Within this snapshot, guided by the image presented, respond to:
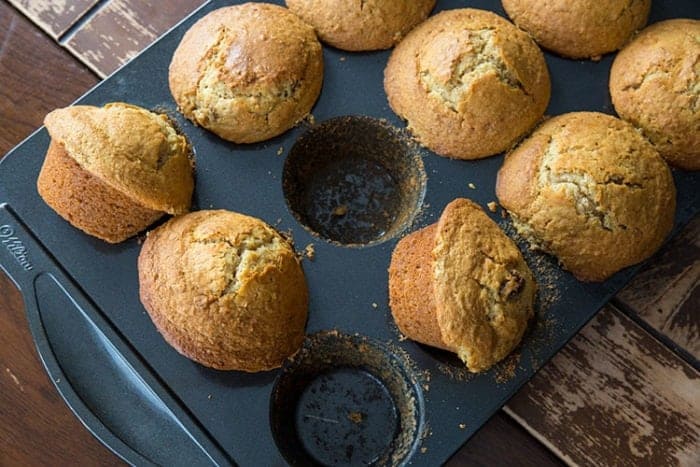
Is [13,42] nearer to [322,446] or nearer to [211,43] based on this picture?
[211,43]

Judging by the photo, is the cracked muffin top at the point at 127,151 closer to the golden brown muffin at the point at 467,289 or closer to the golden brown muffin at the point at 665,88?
the golden brown muffin at the point at 467,289

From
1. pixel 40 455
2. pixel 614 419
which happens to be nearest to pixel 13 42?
pixel 40 455

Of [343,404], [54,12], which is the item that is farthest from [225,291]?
[54,12]

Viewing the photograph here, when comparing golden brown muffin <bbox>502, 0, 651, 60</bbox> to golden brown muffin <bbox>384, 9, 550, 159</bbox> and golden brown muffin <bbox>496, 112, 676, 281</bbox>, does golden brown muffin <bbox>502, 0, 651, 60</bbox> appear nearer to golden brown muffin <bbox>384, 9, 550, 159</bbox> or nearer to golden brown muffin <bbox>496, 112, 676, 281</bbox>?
golden brown muffin <bbox>384, 9, 550, 159</bbox>

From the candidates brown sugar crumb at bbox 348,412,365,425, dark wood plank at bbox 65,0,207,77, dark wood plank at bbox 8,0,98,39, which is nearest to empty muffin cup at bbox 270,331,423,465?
brown sugar crumb at bbox 348,412,365,425

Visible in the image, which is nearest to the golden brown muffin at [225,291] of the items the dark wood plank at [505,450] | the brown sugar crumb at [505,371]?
the brown sugar crumb at [505,371]

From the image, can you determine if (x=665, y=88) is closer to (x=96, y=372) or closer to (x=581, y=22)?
(x=581, y=22)
